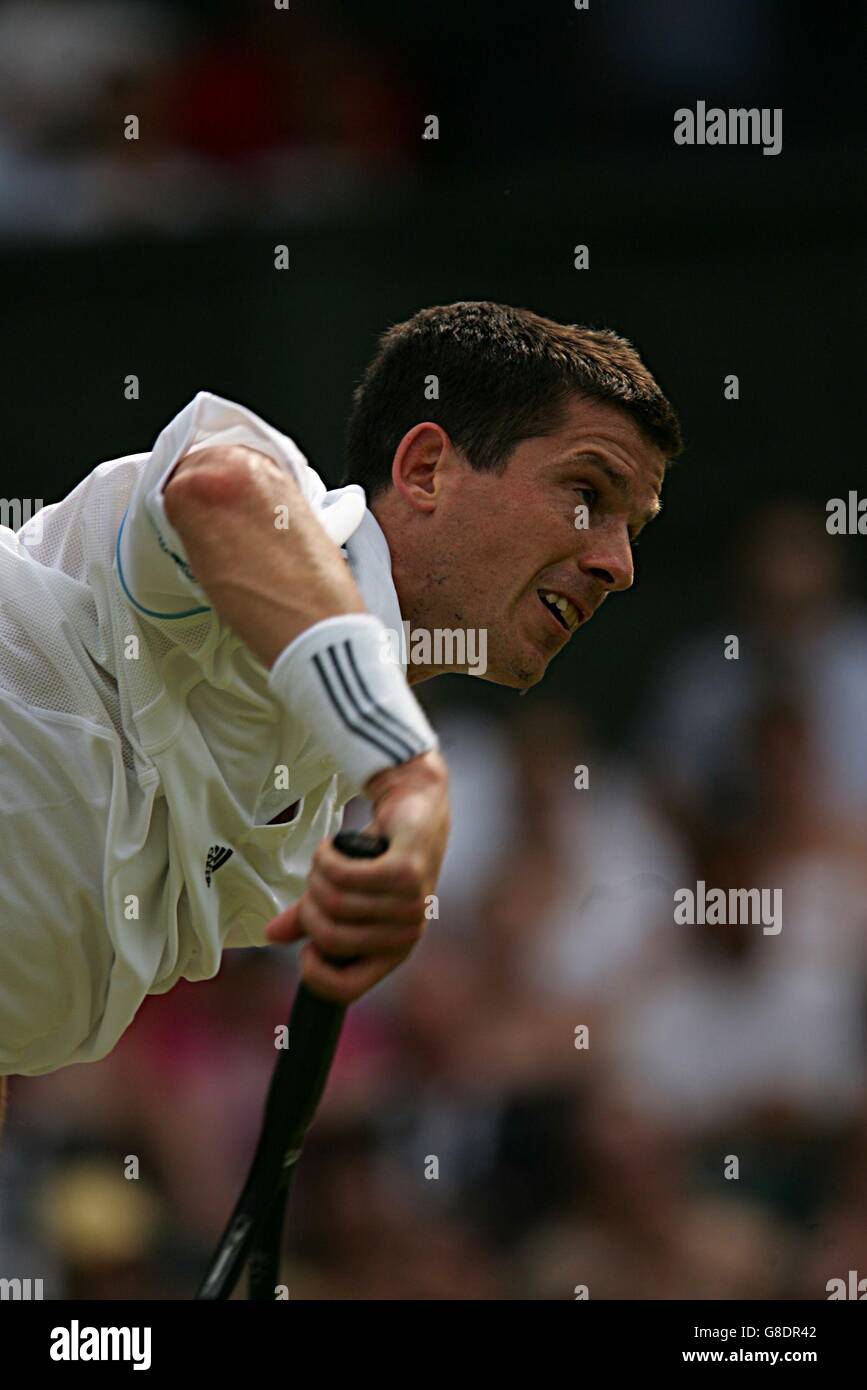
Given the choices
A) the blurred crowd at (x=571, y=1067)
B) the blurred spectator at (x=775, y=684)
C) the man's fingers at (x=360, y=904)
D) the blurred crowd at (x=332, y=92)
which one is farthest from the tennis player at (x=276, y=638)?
the blurred crowd at (x=332, y=92)

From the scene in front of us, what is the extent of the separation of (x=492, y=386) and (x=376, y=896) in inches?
50.1

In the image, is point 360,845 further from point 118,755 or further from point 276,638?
point 118,755

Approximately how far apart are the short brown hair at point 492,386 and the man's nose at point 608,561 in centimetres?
19

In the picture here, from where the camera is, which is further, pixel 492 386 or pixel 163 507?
pixel 492 386

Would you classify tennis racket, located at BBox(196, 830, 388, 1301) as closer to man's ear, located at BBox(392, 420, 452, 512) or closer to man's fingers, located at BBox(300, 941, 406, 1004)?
man's fingers, located at BBox(300, 941, 406, 1004)

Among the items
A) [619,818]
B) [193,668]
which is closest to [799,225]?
[619,818]

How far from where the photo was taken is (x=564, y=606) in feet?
9.27

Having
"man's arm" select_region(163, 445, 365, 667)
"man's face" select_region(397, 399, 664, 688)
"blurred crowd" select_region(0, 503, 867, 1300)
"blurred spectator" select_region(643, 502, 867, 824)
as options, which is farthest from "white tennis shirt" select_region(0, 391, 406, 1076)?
"blurred spectator" select_region(643, 502, 867, 824)

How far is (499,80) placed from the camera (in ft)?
22.2

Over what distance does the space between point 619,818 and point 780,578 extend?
0.97 m

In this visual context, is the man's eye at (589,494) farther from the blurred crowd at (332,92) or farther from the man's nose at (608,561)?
the blurred crowd at (332,92)

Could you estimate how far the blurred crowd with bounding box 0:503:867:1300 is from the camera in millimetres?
4895

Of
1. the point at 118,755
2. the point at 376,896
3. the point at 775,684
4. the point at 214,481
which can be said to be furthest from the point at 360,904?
the point at 775,684

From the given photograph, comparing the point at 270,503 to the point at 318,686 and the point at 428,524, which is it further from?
the point at 428,524
